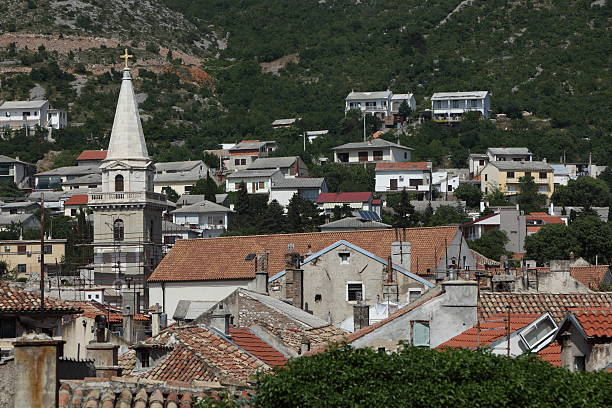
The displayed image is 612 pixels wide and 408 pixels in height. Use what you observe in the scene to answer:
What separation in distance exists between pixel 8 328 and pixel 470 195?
137 m

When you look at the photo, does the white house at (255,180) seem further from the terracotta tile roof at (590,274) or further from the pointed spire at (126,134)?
the terracotta tile roof at (590,274)

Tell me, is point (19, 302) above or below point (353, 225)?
below

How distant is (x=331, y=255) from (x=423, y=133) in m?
148

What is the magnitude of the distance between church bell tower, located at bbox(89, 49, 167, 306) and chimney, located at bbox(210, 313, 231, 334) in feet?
207

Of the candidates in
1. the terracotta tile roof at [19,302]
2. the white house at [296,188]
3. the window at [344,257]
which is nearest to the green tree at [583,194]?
the white house at [296,188]

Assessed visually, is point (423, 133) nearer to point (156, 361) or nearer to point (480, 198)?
point (480, 198)

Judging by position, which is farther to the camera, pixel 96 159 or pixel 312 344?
pixel 96 159

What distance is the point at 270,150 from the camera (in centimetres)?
19488

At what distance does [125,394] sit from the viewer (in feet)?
62.8

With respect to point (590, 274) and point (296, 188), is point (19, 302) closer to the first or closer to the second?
point (590, 274)

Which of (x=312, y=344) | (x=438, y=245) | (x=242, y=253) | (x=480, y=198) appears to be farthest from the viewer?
(x=480, y=198)

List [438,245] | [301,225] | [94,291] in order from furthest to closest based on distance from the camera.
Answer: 1. [301,225]
2. [94,291]
3. [438,245]

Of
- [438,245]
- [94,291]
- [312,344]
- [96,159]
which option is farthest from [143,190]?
[96,159]

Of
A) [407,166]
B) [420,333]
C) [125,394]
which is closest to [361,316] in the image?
[420,333]
